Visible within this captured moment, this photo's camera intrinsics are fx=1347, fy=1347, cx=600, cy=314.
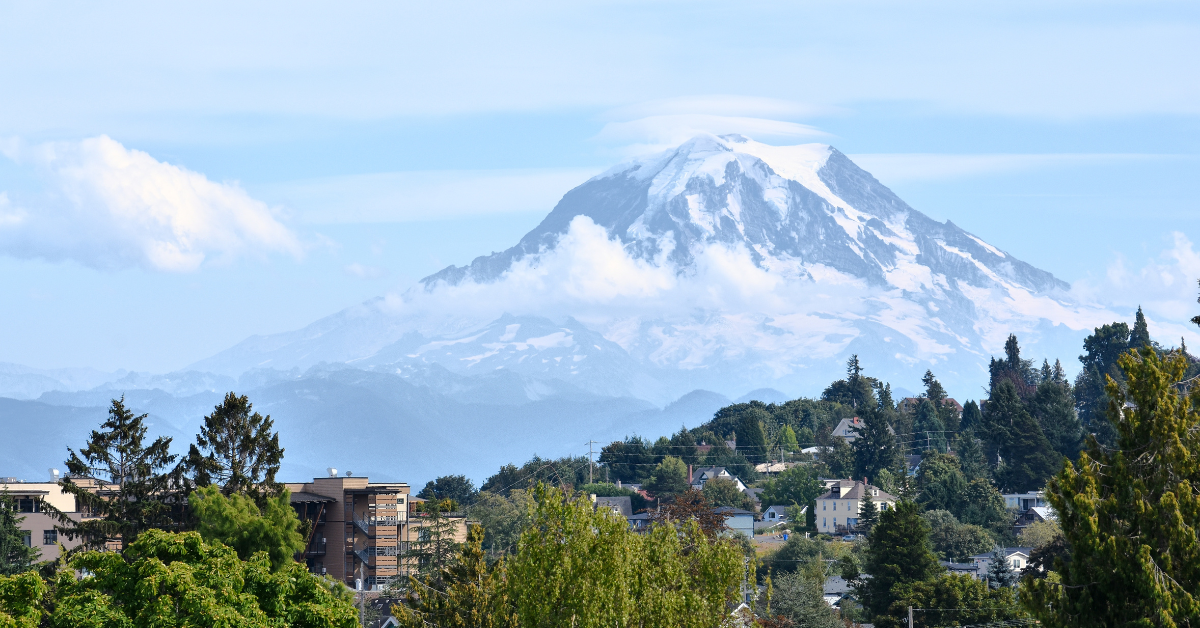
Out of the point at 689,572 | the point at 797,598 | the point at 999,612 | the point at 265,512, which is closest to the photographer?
the point at 689,572

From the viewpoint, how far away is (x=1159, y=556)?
27.2 meters

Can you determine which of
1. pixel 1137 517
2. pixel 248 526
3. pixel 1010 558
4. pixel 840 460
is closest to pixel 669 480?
pixel 840 460

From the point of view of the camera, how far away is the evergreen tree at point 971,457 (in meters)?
158

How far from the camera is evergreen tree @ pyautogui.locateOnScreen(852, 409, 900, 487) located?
17362cm

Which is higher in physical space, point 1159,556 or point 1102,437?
point 1102,437

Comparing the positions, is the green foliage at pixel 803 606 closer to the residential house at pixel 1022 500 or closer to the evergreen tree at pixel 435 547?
the evergreen tree at pixel 435 547

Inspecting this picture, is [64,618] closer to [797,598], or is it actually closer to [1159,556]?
[1159,556]

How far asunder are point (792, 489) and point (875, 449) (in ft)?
41.6

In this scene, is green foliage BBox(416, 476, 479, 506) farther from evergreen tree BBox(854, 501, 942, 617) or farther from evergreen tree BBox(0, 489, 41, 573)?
evergreen tree BBox(0, 489, 41, 573)

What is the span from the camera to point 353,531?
86188 millimetres

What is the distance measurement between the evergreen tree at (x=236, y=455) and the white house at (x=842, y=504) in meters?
99.0

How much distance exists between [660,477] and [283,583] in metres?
159

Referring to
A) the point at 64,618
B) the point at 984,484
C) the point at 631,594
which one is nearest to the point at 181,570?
the point at 64,618

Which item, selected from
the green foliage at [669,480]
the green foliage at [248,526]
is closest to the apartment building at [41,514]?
the green foliage at [248,526]
